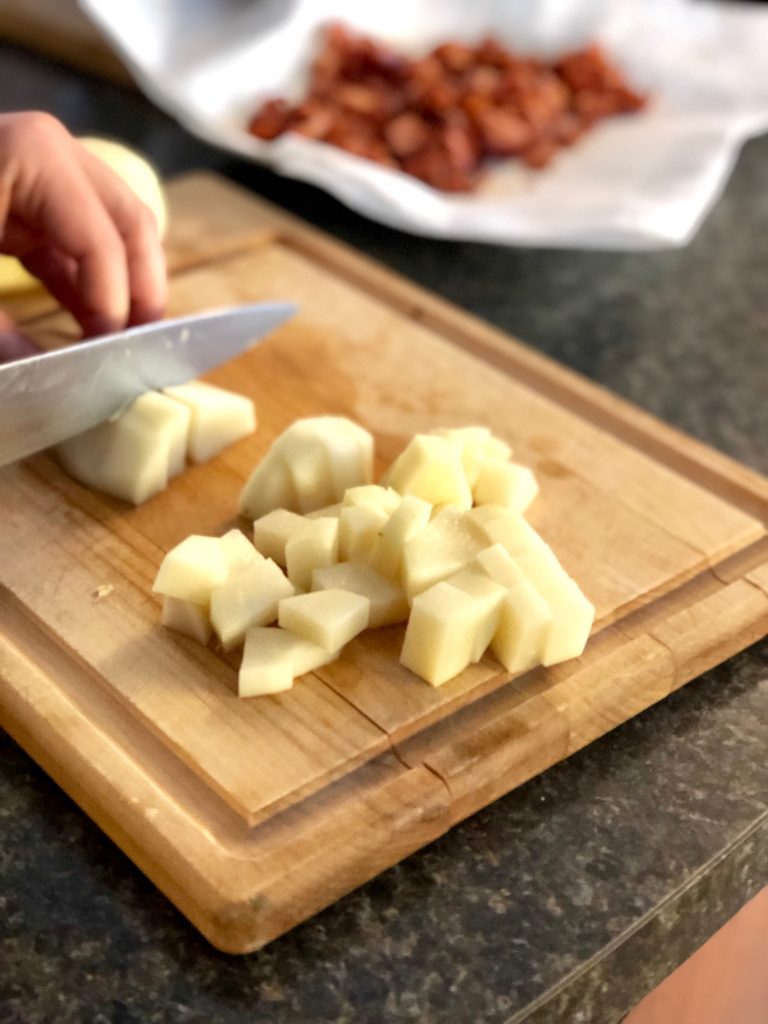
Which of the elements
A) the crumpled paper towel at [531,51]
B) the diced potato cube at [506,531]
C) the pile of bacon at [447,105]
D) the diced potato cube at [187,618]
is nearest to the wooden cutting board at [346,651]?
the diced potato cube at [187,618]

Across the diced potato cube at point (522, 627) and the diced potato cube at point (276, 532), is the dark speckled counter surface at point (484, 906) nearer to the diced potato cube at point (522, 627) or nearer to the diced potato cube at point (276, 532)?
the diced potato cube at point (522, 627)

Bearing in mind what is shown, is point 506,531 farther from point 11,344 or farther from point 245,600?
point 11,344

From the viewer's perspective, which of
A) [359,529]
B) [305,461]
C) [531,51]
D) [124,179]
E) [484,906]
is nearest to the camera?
[484,906]

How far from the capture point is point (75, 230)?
A: 1.50 m

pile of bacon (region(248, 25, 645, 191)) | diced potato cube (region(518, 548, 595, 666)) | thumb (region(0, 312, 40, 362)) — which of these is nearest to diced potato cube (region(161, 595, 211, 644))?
diced potato cube (region(518, 548, 595, 666))

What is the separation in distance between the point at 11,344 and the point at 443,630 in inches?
27.3

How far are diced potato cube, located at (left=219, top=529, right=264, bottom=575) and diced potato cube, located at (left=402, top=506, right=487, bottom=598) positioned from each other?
0.51ft

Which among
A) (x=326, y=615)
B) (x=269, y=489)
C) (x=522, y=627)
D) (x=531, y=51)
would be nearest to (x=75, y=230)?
(x=269, y=489)

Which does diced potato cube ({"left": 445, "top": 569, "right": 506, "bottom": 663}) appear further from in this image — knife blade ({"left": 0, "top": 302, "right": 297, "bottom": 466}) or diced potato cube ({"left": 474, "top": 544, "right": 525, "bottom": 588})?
knife blade ({"left": 0, "top": 302, "right": 297, "bottom": 466})

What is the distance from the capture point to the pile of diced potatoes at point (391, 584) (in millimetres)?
1179

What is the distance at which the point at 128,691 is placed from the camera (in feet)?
3.83

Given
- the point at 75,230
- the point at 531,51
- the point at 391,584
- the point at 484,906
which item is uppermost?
the point at 75,230

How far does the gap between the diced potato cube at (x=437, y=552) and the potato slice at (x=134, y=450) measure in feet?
1.11

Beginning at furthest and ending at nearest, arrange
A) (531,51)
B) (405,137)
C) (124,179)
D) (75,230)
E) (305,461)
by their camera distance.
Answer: (531,51) < (405,137) < (124,179) < (75,230) < (305,461)
